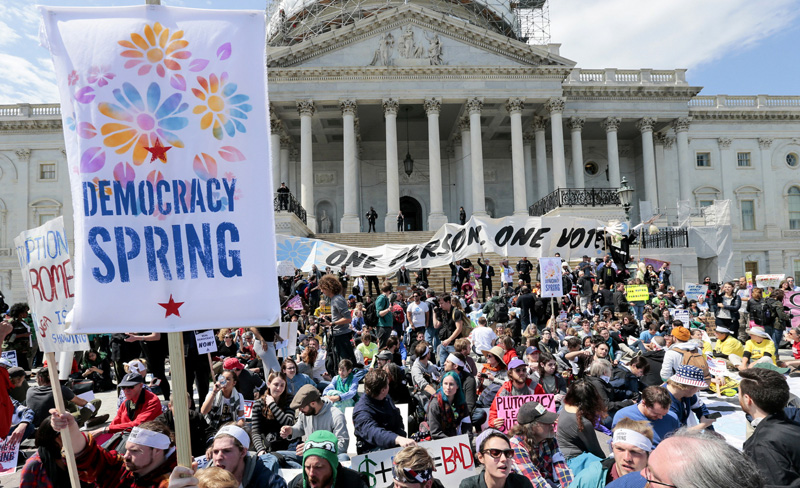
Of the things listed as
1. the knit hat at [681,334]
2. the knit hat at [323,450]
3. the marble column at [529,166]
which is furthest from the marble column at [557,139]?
the knit hat at [323,450]

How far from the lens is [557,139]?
3375 centimetres

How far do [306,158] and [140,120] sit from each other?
29.8 metres

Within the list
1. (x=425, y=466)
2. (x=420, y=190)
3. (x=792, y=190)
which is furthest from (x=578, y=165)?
(x=425, y=466)

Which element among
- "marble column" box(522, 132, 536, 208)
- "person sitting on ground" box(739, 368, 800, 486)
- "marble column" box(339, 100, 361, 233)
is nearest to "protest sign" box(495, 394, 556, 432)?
"person sitting on ground" box(739, 368, 800, 486)

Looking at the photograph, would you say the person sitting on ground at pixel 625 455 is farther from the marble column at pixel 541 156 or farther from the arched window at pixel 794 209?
the arched window at pixel 794 209

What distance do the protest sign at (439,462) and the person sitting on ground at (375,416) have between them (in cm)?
31

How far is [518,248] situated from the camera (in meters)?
22.0

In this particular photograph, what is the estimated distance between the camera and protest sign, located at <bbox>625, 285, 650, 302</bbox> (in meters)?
17.2

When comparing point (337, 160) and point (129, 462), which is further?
point (337, 160)

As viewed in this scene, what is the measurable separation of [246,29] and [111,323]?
1831 millimetres

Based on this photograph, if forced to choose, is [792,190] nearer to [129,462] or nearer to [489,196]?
[489,196]

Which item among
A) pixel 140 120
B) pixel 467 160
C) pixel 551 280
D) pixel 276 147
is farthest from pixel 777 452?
pixel 276 147

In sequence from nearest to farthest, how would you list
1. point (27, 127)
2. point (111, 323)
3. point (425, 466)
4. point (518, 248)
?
point (111, 323) → point (425, 466) → point (518, 248) → point (27, 127)

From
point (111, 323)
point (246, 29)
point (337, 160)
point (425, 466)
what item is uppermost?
point (337, 160)
